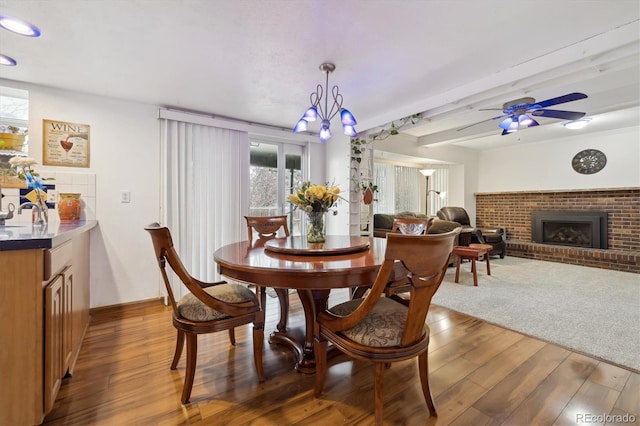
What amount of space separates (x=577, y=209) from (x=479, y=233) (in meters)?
2.02

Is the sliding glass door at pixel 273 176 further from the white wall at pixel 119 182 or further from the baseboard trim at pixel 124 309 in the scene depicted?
the baseboard trim at pixel 124 309

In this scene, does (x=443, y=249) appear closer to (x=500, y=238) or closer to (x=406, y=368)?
(x=406, y=368)

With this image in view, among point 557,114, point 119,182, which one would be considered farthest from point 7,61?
point 557,114

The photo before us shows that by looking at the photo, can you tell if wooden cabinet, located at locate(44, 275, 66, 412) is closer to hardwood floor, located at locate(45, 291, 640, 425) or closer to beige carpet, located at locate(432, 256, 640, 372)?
hardwood floor, located at locate(45, 291, 640, 425)

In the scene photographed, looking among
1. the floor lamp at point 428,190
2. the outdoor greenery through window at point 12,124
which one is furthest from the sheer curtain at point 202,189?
the floor lamp at point 428,190

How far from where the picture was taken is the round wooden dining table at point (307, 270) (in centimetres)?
125

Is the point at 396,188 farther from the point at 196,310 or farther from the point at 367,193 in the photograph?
the point at 196,310

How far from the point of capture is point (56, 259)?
4.43 feet

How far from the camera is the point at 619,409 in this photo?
1423mm

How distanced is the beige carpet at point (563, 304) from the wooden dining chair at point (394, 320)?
1607 millimetres

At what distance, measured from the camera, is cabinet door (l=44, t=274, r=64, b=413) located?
1242mm

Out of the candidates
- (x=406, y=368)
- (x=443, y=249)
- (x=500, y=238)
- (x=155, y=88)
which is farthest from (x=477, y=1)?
(x=500, y=238)

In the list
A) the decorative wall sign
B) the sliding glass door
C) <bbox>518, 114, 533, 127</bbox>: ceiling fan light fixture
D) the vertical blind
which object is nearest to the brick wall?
the vertical blind

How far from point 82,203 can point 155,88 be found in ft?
4.35
